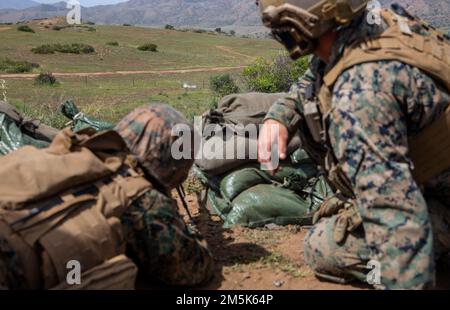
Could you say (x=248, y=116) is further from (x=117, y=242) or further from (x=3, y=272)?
(x=3, y=272)

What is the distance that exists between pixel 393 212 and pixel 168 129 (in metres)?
1.20

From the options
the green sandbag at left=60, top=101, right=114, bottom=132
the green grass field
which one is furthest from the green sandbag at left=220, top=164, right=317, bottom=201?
the green grass field

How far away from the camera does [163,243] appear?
2.73 metres

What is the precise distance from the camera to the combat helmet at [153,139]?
285 cm

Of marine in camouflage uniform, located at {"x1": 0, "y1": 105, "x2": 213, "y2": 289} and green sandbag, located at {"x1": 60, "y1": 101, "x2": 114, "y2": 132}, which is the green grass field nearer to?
green sandbag, located at {"x1": 60, "y1": 101, "x2": 114, "y2": 132}

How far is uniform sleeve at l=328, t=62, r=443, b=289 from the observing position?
7.17 feet

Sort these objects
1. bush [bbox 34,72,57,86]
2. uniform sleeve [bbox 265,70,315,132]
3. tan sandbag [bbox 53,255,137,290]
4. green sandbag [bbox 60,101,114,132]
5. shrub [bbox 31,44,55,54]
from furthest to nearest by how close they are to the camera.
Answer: shrub [bbox 31,44,55,54]
bush [bbox 34,72,57,86]
green sandbag [bbox 60,101,114,132]
uniform sleeve [bbox 265,70,315,132]
tan sandbag [bbox 53,255,137,290]

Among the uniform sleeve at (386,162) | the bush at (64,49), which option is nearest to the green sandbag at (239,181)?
the uniform sleeve at (386,162)

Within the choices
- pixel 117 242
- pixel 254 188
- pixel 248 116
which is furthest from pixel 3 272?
pixel 248 116

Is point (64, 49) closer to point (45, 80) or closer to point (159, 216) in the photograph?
point (45, 80)

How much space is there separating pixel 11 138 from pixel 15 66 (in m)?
22.4

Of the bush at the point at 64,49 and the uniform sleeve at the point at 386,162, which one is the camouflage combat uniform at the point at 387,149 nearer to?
the uniform sleeve at the point at 386,162

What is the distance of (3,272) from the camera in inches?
88.1

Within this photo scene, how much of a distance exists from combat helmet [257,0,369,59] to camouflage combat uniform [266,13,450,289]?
3.5 inches
